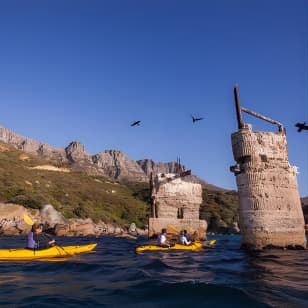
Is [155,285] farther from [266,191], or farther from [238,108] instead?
[238,108]

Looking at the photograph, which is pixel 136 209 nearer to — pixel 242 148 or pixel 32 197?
pixel 32 197

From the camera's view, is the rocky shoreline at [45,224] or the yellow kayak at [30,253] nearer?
the yellow kayak at [30,253]

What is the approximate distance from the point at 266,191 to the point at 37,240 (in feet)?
29.4

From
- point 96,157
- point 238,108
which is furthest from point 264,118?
A: point 96,157

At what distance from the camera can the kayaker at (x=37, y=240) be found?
1199 cm

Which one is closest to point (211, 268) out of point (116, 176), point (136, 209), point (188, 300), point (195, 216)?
point (188, 300)

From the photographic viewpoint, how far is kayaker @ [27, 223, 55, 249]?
1199 cm

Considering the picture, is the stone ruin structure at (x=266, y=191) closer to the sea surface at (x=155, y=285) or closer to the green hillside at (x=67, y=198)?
the sea surface at (x=155, y=285)

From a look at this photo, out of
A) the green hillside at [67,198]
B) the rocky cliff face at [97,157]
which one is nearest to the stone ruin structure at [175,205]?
the green hillside at [67,198]

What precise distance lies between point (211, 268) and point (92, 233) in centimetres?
2567

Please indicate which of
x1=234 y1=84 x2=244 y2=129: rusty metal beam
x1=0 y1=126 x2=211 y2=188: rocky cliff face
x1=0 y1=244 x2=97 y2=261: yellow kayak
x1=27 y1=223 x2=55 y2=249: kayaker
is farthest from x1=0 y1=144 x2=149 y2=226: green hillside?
x1=0 y1=126 x2=211 y2=188: rocky cliff face

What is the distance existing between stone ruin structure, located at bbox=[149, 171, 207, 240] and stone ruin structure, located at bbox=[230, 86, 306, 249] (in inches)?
307

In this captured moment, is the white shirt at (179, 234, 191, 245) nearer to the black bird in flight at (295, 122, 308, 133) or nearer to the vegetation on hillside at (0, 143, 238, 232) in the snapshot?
the black bird in flight at (295, 122, 308, 133)

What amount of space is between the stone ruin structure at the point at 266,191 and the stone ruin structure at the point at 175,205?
7.80 meters
